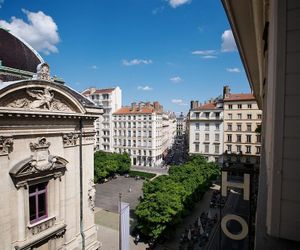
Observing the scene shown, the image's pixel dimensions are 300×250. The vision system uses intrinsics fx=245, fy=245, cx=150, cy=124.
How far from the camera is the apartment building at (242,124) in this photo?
5634 centimetres

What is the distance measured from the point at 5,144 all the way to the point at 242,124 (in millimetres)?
53947

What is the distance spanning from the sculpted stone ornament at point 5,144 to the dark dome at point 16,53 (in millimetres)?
5670

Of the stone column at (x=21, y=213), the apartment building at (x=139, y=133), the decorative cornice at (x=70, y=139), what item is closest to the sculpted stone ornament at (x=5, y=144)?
the stone column at (x=21, y=213)

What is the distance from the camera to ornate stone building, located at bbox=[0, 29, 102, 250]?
42.2ft

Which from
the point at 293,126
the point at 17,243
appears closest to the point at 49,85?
the point at 17,243

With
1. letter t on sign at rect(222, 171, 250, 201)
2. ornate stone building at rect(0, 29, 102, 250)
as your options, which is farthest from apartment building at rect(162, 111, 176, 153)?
letter t on sign at rect(222, 171, 250, 201)

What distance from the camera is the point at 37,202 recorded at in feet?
48.4

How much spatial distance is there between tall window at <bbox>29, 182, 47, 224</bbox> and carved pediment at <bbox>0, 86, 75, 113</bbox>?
15.6 feet

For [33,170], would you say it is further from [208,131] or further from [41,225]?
[208,131]

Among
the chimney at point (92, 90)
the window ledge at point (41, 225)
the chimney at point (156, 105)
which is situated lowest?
the window ledge at point (41, 225)

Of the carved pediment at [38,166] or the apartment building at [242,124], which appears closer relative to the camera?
the carved pediment at [38,166]

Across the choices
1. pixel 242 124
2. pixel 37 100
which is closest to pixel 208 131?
pixel 242 124

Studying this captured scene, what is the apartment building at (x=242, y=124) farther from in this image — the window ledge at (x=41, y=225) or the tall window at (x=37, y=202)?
the tall window at (x=37, y=202)

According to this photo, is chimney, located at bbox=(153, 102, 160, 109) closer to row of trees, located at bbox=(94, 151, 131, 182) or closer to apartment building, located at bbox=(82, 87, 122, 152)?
apartment building, located at bbox=(82, 87, 122, 152)
